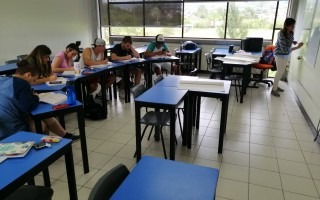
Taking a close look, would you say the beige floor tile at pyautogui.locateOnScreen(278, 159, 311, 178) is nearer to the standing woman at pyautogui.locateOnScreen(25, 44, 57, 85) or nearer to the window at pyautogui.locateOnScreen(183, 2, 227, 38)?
the standing woman at pyautogui.locateOnScreen(25, 44, 57, 85)

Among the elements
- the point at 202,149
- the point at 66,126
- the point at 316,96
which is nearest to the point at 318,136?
the point at 316,96

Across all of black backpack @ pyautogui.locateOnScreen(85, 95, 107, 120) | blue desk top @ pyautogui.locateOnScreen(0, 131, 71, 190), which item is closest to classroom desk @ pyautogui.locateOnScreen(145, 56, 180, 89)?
black backpack @ pyautogui.locateOnScreen(85, 95, 107, 120)

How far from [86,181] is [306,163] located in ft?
7.72

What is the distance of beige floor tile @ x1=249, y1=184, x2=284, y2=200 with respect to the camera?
2.16m

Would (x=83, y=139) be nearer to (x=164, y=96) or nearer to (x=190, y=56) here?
(x=164, y=96)

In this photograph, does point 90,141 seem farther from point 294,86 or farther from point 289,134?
point 294,86

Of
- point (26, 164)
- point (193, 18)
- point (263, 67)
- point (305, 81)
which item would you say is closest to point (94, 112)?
point (26, 164)

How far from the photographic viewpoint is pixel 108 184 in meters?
1.17

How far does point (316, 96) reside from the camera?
3553mm

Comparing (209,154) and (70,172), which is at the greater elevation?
(70,172)

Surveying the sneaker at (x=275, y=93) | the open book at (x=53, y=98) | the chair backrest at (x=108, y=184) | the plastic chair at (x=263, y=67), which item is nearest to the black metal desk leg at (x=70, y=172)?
the chair backrest at (x=108, y=184)

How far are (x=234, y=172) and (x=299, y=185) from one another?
0.60m

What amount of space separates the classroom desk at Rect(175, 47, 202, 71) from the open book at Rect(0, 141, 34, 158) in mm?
5030

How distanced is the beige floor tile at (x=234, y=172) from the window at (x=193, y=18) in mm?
4846
